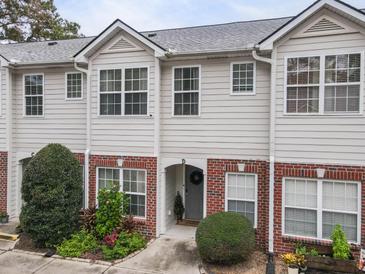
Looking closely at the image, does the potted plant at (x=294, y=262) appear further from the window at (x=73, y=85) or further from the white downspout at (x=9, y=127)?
the white downspout at (x=9, y=127)

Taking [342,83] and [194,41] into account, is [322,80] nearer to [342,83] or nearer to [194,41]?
[342,83]

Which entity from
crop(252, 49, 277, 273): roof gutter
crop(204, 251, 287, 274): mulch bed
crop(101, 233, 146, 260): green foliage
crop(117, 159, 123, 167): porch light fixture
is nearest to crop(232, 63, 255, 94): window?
crop(252, 49, 277, 273): roof gutter

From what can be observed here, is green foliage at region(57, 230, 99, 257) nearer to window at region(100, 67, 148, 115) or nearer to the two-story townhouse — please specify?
the two-story townhouse

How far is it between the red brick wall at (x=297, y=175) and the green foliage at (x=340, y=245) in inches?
14.6

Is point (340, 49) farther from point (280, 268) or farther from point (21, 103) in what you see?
point (21, 103)

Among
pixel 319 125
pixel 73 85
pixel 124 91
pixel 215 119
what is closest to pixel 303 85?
pixel 319 125

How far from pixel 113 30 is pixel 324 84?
6746mm

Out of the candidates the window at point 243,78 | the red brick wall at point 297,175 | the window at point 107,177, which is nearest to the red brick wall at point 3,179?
the window at point 107,177

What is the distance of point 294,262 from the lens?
7691 mm

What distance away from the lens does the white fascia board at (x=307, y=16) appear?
7.48 meters

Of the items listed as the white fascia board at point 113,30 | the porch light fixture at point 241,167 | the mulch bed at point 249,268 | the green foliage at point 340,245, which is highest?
the white fascia board at point 113,30

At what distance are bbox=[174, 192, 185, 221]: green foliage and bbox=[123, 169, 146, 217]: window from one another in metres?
1.52

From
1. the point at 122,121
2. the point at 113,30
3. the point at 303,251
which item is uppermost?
the point at 113,30

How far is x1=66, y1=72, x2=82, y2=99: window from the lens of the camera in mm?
11052
